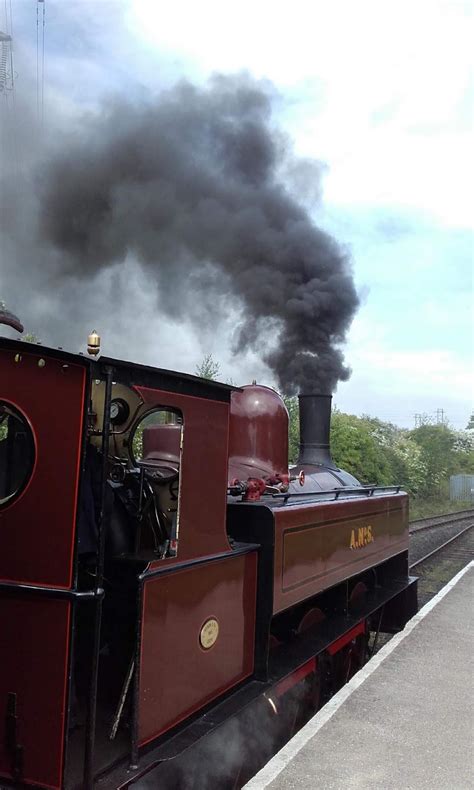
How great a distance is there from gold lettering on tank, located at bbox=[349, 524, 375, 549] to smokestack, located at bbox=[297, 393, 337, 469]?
49.4 inches

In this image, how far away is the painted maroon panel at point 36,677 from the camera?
240 cm

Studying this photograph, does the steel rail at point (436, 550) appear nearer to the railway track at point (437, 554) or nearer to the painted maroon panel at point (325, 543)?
the railway track at point (437, 554)

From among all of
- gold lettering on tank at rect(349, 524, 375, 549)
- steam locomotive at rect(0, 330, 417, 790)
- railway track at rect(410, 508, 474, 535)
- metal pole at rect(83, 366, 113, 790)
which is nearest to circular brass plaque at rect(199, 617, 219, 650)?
steam locomotive at rect(0, 330, 417, 790)

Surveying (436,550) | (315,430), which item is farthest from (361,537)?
(436,550)

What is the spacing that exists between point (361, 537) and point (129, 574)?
9.91 ft

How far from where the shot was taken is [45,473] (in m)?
2.51

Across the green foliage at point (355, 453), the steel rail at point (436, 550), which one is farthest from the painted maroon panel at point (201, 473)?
the green foliage at point (355, 453)

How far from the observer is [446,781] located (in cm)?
339

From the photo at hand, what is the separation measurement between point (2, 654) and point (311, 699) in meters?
3.02

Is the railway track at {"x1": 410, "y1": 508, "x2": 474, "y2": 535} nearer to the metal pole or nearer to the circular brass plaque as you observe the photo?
the circular brass plaque

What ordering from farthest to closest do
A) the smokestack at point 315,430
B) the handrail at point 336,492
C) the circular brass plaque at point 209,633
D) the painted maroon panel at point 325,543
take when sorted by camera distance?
the smokestack at point 315,430, the handrail at point 336,492, the painted maroon panel at point 325,543, the circular brass plaque at point 209,633

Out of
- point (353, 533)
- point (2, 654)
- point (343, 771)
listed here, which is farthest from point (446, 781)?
point (2, 654)

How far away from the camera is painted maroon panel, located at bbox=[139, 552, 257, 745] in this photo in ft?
8.87

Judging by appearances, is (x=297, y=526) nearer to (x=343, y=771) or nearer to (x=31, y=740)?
(x=343, y=771)
